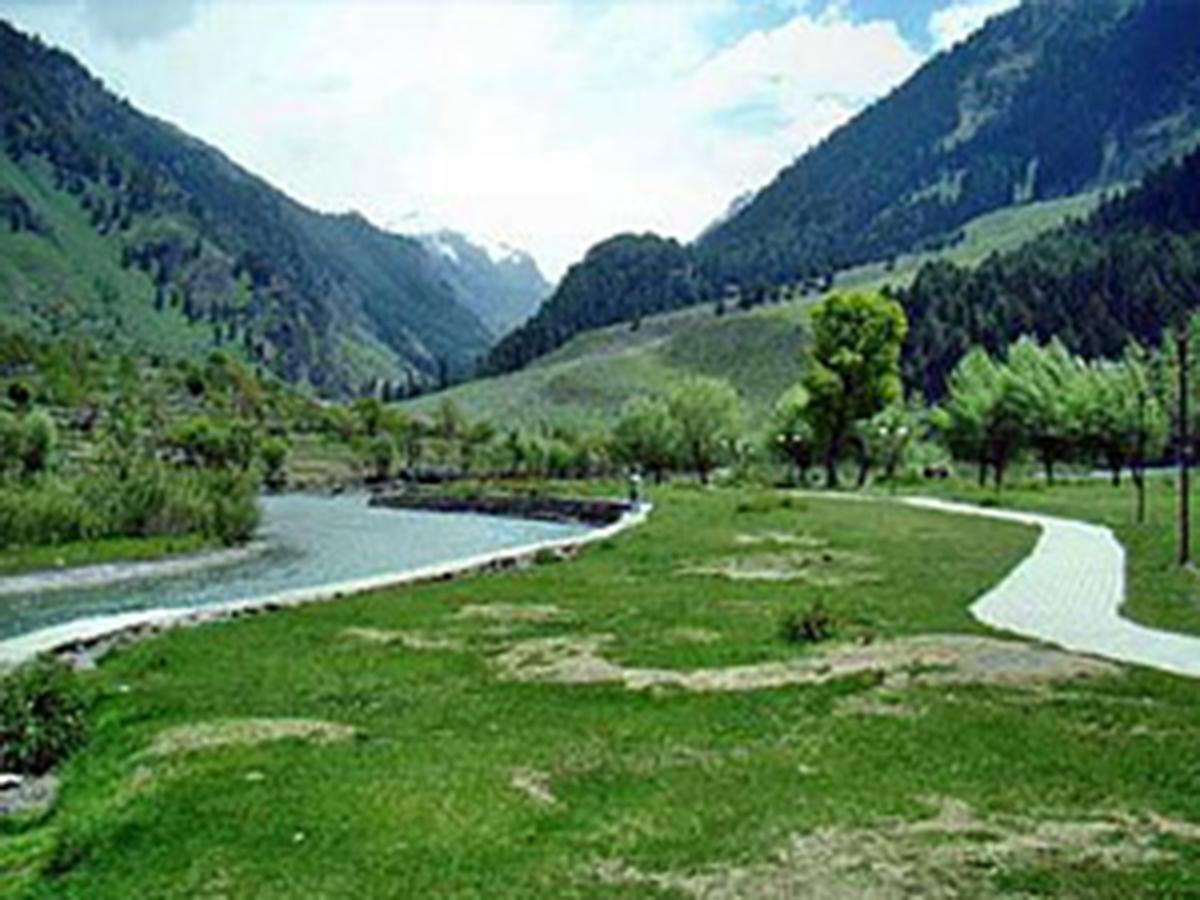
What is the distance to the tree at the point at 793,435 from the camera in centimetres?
11919

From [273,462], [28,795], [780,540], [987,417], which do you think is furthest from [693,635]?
[273,462]

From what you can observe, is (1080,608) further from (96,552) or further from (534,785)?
(96,552)

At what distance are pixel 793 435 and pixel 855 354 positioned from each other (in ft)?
78.8

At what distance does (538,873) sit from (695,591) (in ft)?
74.9

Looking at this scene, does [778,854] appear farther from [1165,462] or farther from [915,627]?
[1165,462]

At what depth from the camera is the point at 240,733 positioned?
59.9 feet

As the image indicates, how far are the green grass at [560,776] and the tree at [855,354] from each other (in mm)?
73725

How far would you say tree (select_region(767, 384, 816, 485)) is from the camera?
119188 mm

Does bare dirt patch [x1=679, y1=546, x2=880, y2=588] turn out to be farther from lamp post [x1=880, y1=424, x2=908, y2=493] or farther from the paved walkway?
lamp post [x1=880, y1=424, x2=908, y2=493]

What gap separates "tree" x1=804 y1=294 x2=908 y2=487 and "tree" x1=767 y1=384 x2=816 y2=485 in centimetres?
1325

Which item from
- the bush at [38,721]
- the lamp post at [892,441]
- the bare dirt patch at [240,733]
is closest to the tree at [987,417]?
the lamp post at [892,441]

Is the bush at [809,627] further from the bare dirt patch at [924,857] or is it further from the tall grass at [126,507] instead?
the tall grass at [126,507]

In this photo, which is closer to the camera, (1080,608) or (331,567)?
(1080,608)

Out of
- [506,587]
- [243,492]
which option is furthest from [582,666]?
[243,492]
